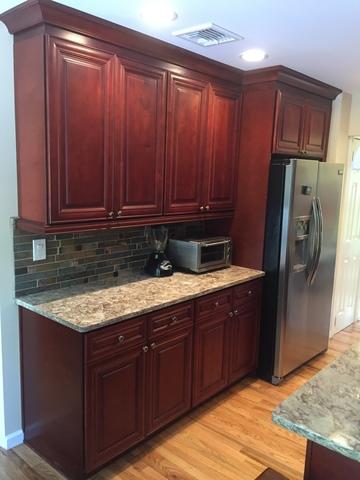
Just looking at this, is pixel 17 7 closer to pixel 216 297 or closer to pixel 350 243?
pixel 216 297

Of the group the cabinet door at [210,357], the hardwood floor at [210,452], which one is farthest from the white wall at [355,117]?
the hardwood floor at [210,452]

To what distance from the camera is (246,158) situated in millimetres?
3211

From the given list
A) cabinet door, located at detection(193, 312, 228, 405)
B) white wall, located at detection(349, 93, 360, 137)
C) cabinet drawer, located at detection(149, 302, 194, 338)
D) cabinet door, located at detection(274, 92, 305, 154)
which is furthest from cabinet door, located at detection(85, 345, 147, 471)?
white wall, located at detection(349, 93, 360, 137)

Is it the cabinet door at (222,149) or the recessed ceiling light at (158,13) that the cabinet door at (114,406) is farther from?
the recessed ceiling light at (158,13)

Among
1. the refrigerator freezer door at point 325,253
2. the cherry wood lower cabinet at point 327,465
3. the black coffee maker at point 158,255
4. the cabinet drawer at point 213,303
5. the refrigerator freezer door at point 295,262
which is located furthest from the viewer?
the refrigerator freezer door at point 325,253

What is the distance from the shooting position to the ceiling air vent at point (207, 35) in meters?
2.16

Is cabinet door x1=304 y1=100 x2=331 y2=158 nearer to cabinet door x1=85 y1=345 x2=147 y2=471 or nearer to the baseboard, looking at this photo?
cabinet door x1=85 y1=345 x2=147 y2=471

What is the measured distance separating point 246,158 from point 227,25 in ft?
3.99

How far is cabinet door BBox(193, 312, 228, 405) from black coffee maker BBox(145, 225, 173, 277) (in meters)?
0.46

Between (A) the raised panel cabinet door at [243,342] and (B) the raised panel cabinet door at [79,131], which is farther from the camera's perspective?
(A) the raised panel cabinet door at [243,342]

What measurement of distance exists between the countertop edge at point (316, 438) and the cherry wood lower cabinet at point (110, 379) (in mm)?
1068

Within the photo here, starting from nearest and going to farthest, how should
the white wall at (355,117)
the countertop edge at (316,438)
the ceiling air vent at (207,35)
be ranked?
1. the countertop edge at (316,438)
2. the ceiling air vent at (207,35)
3. the white wall at (355,117)

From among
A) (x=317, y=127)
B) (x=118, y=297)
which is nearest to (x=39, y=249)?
(x=118, y=297)

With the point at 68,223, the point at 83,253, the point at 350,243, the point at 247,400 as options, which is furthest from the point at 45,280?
the point at 350,243
